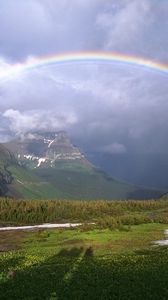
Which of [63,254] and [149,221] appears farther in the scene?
[149,221]

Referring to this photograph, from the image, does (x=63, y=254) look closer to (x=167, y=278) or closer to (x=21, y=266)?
(x=21, y=266)

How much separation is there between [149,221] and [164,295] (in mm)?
98599

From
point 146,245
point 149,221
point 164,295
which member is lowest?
→ point 164,295

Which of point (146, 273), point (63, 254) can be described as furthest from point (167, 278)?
point (63, 254)

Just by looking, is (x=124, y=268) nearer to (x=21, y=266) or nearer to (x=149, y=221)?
(x=21, y=266)

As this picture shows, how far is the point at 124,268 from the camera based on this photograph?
Result: 1421 inches

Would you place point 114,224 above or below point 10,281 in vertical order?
above

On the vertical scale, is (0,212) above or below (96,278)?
above

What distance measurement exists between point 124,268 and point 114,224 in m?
68.5

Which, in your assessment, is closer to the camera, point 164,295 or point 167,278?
point 164,295

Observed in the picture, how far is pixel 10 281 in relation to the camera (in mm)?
31203

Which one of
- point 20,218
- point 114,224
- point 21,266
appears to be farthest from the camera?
point 20,218

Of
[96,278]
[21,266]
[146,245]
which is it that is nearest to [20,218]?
[146,245]

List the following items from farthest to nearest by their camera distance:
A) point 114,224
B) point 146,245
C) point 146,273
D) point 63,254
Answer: point 114,224 → point 146,245 → point 63,254 → point 146,273
